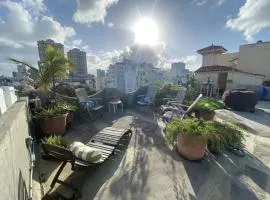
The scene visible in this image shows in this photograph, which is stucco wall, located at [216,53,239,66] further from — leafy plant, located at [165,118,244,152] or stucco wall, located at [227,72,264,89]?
leafy plant, located at [165,118,244,152]

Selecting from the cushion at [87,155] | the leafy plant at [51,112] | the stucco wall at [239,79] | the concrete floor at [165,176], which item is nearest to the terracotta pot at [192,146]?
the concrete floor at [165,176]

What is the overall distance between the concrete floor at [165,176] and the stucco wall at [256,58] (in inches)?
549

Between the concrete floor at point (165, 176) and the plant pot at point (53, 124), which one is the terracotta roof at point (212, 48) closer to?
the concrete floor at point (165, 176)

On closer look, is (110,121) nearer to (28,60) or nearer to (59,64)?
(59,64)

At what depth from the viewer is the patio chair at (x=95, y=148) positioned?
2.02 meters

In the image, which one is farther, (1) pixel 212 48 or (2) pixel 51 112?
(1) pixel 212 48

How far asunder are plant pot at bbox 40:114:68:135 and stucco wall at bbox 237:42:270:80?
17.1 meters

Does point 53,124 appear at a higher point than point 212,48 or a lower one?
lower

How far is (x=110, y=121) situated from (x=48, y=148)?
3170mm

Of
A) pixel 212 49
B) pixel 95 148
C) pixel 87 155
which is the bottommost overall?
pixel 95 148

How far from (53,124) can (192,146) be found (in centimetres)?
313

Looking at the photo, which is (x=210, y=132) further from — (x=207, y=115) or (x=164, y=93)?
(x=164, y=93)

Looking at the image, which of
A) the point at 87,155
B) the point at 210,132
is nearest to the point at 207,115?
the point at 210,132

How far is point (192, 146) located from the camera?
2.73 metres
